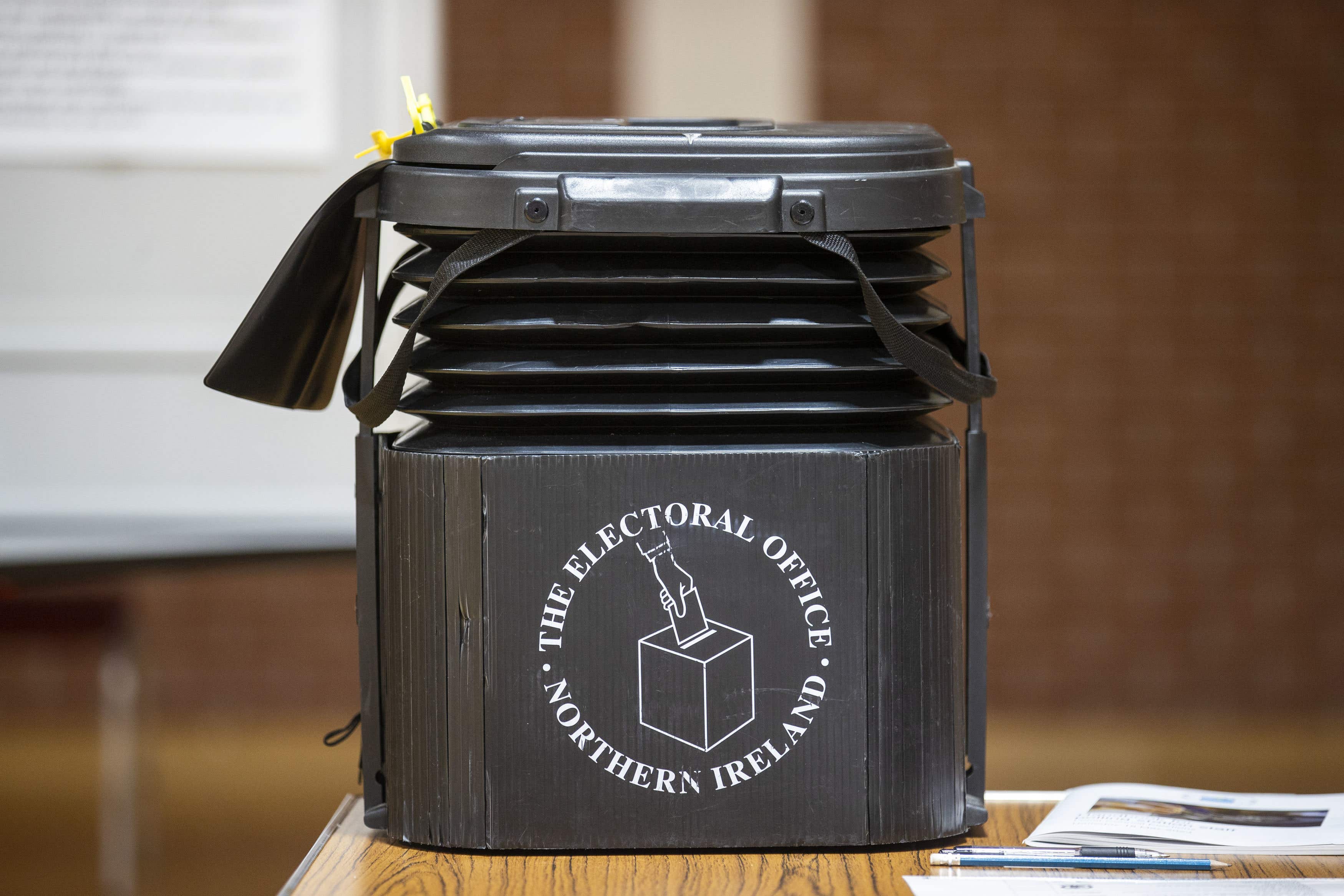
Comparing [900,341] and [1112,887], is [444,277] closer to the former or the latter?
[900,341]

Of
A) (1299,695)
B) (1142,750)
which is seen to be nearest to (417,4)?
(1142,750)

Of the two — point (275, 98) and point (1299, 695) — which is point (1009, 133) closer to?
point (1299, 695)

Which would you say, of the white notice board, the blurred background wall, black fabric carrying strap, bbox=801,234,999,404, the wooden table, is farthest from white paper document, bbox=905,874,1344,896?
the blurred background wall

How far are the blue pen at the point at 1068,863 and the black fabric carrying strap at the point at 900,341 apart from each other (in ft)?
0.95

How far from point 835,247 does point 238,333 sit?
388 millimetres

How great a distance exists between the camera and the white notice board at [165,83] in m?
2.14

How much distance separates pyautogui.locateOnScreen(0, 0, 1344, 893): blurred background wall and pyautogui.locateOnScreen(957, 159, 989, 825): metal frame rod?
2.40 m

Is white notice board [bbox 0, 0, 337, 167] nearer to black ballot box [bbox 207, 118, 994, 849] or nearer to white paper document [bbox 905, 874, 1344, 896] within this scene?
black ballot box [bbox 207, 118, 994, 849]

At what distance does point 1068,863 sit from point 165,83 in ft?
6.14

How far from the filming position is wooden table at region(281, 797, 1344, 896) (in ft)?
2.67

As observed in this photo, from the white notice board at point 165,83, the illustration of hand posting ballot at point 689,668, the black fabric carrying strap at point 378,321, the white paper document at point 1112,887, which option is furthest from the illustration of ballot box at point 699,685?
the white notice board at point 165,83

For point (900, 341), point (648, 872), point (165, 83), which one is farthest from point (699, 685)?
point (165, 83)

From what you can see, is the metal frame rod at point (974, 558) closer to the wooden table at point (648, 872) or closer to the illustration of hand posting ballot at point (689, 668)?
the wooden table at point (648, 872)

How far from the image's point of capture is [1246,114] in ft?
10.8
